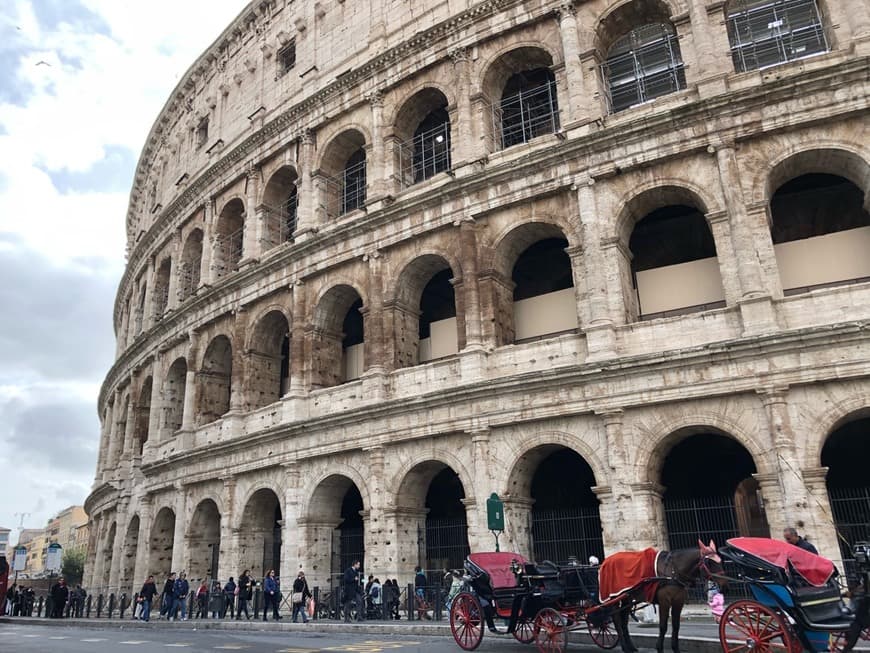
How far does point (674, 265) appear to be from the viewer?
16109mm

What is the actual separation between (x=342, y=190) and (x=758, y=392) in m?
13.6

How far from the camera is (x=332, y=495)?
18375 mm

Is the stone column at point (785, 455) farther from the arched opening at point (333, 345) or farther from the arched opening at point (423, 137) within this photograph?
the arched opening at point (423, 137)

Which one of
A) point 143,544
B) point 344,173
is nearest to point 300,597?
point 143,544

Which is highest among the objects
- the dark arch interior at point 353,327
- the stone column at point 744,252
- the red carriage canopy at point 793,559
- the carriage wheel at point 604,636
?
the dark arch interior at point 353,327

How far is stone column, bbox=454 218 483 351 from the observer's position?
1602 centimetres

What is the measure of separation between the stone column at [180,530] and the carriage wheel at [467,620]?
14.6 metres

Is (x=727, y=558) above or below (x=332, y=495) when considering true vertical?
below

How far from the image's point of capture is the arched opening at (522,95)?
17984mm

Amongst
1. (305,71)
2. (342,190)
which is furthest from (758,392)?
(305,71)

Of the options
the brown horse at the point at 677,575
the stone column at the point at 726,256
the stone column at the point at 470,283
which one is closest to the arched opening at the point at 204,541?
the stone column at the point at 470,283

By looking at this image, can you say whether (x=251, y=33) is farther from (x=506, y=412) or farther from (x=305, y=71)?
(x=506, y=412)

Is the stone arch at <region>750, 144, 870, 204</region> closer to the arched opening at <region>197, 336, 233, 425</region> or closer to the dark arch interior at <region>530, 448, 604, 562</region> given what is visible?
the dark arch interior at <region>530, 448, 604, 562</region>

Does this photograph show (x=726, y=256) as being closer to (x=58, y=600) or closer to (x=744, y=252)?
(x=744, y=252)
